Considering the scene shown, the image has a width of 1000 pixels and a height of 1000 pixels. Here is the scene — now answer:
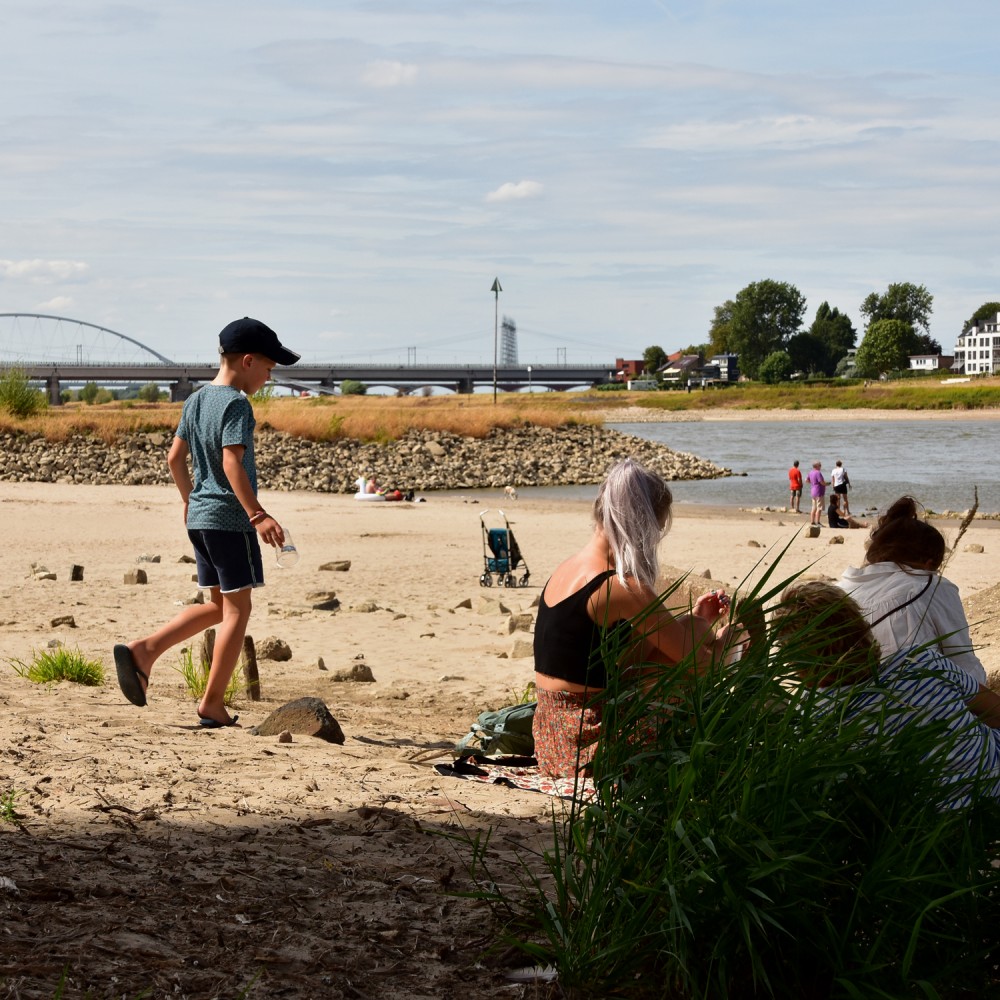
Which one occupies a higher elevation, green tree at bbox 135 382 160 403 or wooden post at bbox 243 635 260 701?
green tree at bbox 135 382 160 403

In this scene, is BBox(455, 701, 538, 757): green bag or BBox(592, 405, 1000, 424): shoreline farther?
BBox(592, 405, 1000, 424): shoreline

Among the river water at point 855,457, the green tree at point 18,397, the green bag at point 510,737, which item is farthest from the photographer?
the green tree at point 18,397

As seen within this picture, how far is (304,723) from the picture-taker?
5145mm

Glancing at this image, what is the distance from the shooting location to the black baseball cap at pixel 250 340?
518 centimetres

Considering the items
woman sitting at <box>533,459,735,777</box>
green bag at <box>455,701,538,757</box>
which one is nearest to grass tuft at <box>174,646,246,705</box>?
green bag at <box>455,701,538,757</box>

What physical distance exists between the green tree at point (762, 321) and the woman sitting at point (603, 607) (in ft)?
528

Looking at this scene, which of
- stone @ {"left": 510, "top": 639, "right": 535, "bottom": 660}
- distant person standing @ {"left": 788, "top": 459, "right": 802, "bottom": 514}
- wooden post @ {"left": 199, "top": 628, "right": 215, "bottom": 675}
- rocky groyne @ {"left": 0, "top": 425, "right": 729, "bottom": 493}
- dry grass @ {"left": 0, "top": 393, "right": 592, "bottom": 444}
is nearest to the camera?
wooden post @ {"left": 199, "top": 628, "right": 215, "bottom": 675}

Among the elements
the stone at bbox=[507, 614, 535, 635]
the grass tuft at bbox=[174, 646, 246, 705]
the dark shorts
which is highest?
the dark shorts

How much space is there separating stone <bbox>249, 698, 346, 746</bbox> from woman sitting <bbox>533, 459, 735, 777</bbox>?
130 centimetres

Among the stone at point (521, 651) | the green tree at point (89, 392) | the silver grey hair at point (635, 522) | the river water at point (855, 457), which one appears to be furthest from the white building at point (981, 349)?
the silver grey hair at point (635, 522)

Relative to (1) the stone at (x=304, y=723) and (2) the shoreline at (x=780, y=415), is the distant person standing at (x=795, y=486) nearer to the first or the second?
(1) the stone at (x=304, y=723)

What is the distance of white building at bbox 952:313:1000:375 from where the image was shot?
15238 cm

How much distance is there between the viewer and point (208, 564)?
205 inches

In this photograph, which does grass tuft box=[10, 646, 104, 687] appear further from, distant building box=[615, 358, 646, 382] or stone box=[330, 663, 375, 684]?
distant building box=[615, 358, 646, 382]
